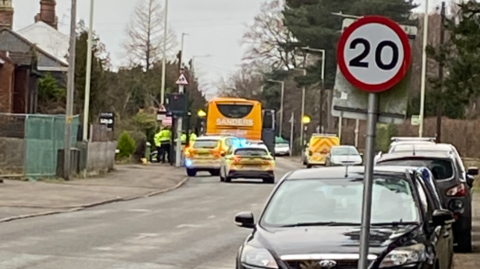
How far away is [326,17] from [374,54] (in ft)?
209

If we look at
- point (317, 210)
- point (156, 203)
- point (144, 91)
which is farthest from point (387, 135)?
point (317, 210)

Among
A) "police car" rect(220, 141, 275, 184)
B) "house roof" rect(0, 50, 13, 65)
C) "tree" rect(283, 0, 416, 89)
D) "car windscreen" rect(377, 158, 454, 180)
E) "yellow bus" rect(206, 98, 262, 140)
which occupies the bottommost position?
"police car" rect(220, 141, 275, 184)

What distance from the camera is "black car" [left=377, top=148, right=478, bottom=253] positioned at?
1750cm

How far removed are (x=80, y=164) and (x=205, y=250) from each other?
786 inches

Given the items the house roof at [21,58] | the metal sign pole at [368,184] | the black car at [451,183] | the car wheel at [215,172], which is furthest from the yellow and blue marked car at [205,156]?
the metal sign pole at [368,184]

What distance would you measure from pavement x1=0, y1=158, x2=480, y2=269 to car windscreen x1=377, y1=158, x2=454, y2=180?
139 centimetres

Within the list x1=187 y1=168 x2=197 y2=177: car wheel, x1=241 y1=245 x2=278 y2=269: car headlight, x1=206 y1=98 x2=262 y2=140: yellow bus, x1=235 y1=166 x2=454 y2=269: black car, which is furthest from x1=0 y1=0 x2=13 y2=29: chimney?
x1=241 y1=245 x2=278 y2=269: car headlight

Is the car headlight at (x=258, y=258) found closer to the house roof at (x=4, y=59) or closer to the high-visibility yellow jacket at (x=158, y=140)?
the house roof at (x=4, y=59)

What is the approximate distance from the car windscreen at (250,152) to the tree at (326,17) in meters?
30.7

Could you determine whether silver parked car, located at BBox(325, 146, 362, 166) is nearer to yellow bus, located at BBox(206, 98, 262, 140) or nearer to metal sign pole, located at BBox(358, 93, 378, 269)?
yellow bus, located at BBox(206, 98, 262, 140)

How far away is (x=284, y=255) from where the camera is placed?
9.66m

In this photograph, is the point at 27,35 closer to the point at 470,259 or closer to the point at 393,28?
the point at 470,259

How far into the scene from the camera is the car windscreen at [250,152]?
38969mm

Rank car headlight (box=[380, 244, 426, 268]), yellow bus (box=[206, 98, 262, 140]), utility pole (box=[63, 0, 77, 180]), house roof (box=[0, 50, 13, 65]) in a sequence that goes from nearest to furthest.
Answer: car headlight (box=[380, 244, 426, 268])
utility pole (box=[63, 0, 77, 180])
house roof (box=[0, 50, 13, 65])
yellow bus (box=[206, 98, 262, 140])
